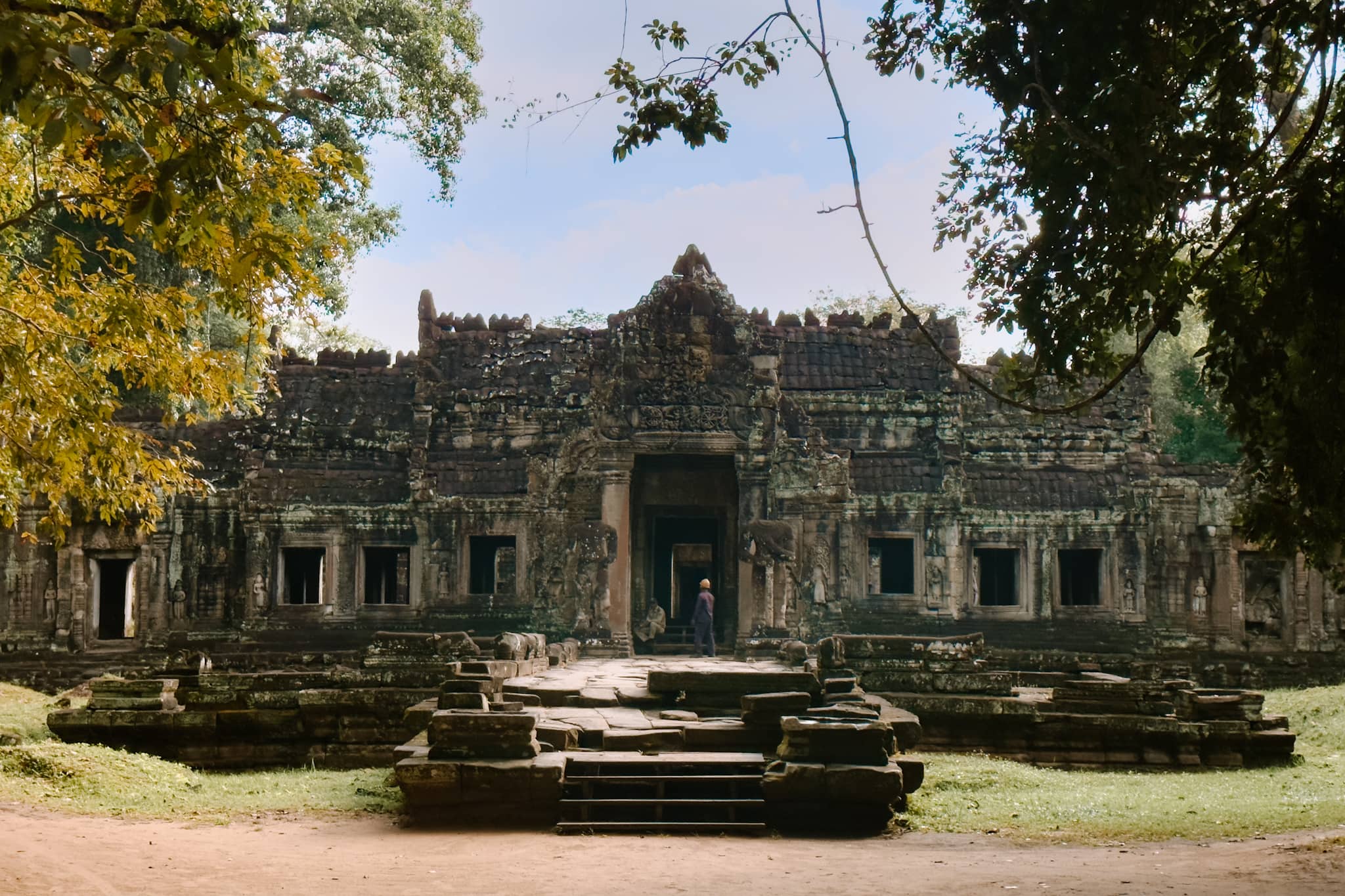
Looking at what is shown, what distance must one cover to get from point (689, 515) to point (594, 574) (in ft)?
9.05

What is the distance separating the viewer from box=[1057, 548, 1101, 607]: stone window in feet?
67.6

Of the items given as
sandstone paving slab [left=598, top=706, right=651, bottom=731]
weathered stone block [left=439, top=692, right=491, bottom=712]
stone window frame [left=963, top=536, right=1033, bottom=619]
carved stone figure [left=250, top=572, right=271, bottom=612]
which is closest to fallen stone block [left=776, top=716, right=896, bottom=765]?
sandstone paving slab [left=598, top=706, right=651, bottom=731]

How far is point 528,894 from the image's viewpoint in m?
6.92

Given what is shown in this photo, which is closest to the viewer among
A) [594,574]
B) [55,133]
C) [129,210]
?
[55,133]

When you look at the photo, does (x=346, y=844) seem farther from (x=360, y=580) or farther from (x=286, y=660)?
(x=360, y=580)

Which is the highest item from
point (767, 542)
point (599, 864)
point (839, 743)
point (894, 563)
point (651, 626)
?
point (767, 542)

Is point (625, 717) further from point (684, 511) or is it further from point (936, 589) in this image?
point (936, 589)

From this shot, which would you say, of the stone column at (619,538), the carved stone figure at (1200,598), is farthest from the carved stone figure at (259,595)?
the carved stone figure at (1200,598)

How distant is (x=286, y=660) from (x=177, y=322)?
639 centimetres

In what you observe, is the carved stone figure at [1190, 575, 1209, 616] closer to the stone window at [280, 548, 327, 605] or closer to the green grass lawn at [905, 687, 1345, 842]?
the green grass lawn at [905, 687, 1345, 842]

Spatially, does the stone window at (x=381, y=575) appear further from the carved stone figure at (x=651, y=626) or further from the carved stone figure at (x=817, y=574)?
the carved stone figure at (x=817, y=574)

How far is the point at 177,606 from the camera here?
19719 mm

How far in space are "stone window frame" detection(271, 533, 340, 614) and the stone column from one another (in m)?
4.85

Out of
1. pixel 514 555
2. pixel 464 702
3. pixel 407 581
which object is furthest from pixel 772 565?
pixel 464 702
